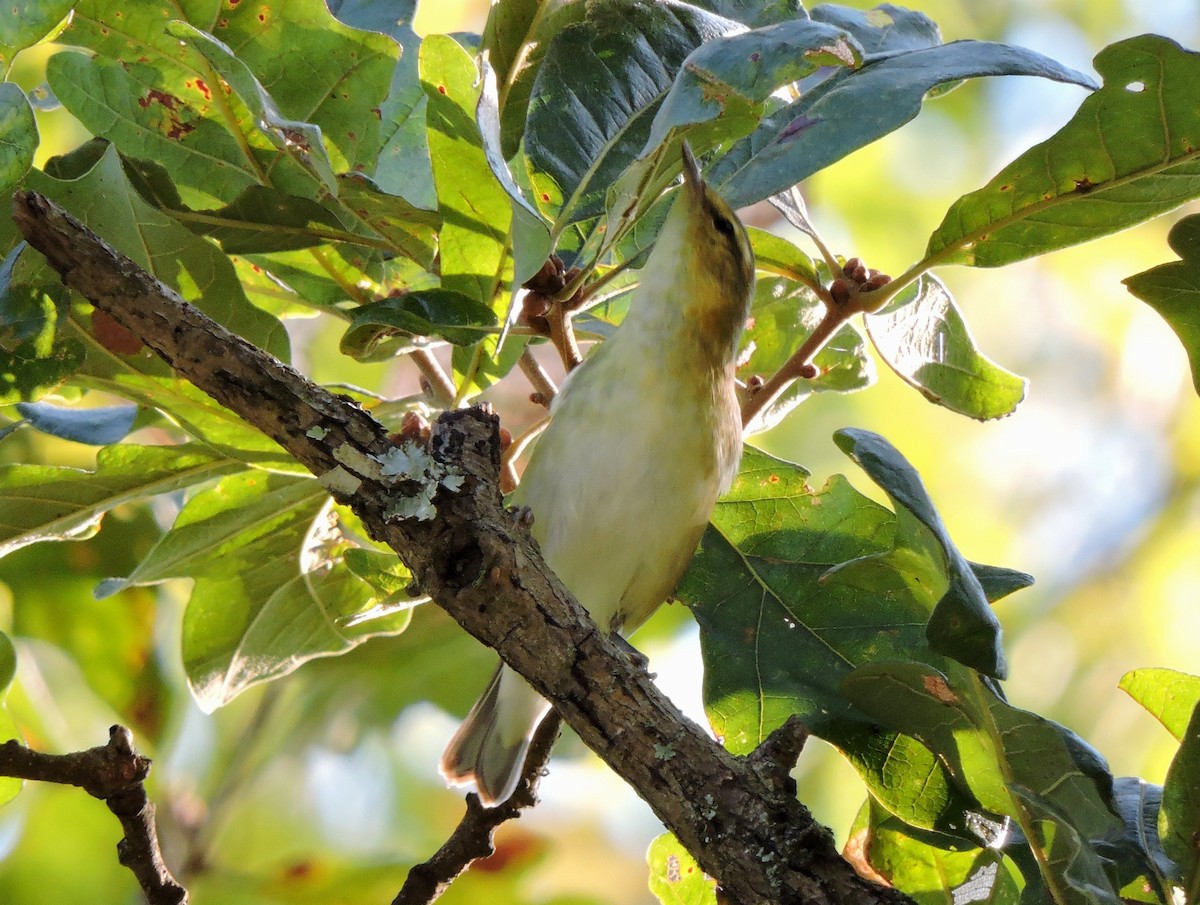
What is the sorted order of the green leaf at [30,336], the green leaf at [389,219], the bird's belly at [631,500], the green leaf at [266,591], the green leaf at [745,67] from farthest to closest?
the bird's belly at [631,500]
the green leaf at [266,591]
the green leaf at [389,219]
the green leaf at [30,336]
the green leaf at [745,67]

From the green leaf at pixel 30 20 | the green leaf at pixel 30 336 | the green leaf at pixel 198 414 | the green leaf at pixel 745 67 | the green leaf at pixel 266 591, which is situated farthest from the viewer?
the green leaf at pixel 266 591

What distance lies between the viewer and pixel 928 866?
1729 millimetres

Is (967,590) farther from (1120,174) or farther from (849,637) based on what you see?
(1120,174)

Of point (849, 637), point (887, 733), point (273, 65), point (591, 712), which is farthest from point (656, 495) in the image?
point (273, 65)

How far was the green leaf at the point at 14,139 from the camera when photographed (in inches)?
51.3

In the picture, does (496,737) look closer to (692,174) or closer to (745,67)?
(692,174)

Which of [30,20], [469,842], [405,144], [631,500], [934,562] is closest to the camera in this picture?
[30,20]

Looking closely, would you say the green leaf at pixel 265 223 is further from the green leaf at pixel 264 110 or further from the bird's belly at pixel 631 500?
the bird's belly at pixel 631 500

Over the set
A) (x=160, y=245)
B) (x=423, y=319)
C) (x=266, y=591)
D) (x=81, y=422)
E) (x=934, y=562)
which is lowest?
(x=934, y=562)

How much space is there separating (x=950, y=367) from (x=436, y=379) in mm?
838

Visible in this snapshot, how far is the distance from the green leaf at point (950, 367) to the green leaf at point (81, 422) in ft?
4.07

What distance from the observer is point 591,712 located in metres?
1.32

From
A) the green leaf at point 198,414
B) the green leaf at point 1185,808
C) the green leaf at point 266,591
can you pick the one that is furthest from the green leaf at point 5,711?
the green leaf at point 1185,808

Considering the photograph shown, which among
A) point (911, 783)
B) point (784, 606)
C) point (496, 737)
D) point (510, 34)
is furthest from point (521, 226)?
point (496, 737)
